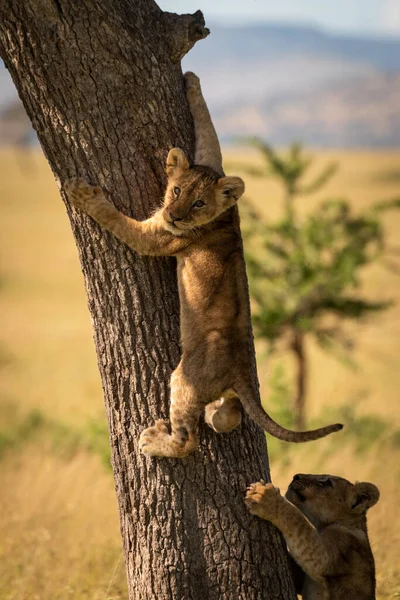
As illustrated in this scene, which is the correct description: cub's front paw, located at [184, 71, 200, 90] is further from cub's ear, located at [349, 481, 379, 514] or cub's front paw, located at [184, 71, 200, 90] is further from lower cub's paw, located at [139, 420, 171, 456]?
cub's ear, located at [349, 481, 379, 514]

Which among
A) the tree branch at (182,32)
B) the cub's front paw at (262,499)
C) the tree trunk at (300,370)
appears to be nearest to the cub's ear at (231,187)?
the tree branch at (182,32)

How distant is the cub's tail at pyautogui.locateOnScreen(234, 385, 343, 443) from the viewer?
3.93 m

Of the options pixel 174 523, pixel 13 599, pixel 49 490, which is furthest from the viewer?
pixel 49 490

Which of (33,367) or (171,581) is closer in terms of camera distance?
(171,581)

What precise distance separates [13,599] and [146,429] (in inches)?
78.2

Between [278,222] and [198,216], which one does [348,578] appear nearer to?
[198,216]

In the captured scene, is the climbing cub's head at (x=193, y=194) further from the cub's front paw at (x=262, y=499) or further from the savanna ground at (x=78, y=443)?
the savanna ground at (x=78, y=443)

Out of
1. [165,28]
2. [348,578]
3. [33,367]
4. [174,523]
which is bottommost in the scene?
[348,578]

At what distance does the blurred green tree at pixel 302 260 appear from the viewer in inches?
451

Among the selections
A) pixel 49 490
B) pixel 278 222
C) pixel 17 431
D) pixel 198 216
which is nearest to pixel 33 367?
pixel 17 431

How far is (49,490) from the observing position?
8.12 m

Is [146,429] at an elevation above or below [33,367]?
below

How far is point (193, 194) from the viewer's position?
4586 millimetres

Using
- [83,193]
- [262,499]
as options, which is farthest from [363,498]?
[83,193]
